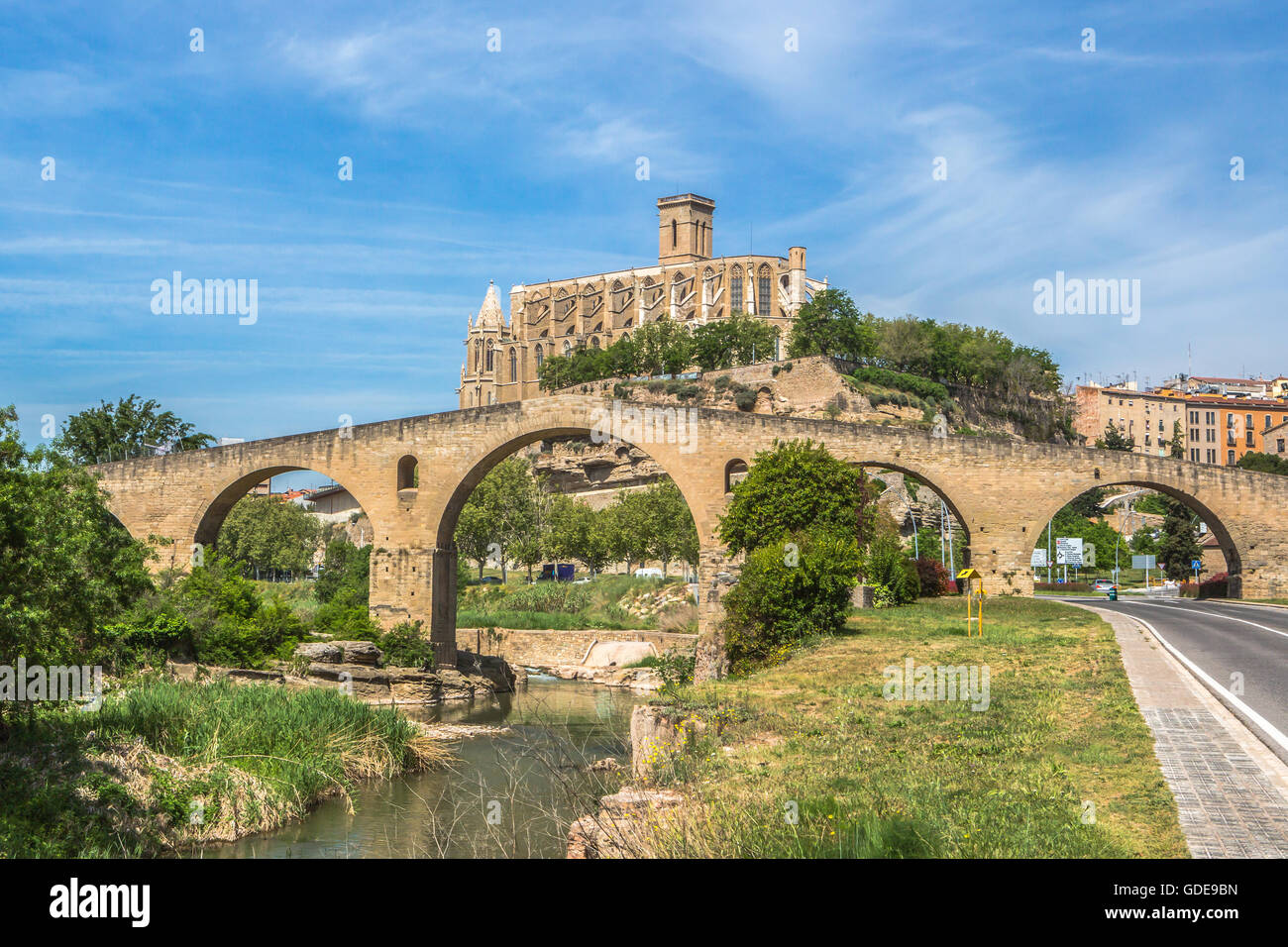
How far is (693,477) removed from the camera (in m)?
27.5

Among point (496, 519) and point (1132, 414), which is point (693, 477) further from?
point (1132, 414)

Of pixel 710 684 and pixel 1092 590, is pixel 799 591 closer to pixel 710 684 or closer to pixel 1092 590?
pixel 710 684

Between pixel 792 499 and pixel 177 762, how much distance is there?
1373cm

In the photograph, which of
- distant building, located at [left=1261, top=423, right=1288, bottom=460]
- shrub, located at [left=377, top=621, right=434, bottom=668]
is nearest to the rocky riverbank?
shrub, located at [left=377, top=621, right=434, bottom=668]

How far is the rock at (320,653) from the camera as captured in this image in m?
24.7

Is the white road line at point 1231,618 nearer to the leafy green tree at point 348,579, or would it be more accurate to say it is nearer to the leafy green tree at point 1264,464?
the leafy green tree at point 348,579

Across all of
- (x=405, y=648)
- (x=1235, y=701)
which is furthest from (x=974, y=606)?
(x=1235, y=701)

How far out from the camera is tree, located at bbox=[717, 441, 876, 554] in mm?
24266

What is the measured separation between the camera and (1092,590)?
52.1 meters
